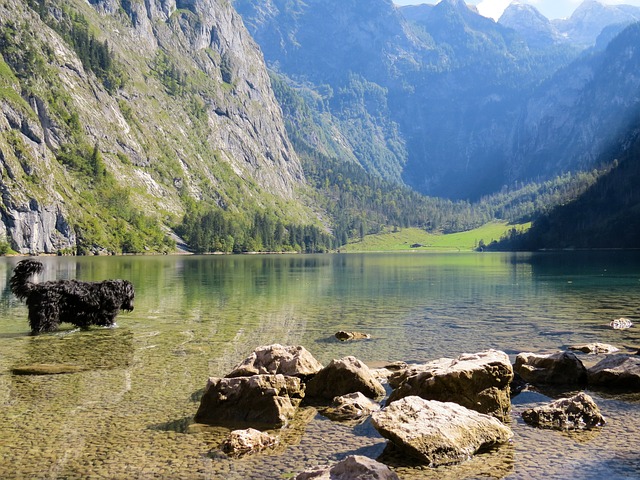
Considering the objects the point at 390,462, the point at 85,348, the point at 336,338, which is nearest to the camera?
the point at 390,462

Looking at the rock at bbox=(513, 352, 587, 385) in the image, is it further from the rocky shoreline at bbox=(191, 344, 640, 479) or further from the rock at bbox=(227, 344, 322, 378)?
the rock at bbox=(227, 344, 322, 378)

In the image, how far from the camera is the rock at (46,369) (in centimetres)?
2284

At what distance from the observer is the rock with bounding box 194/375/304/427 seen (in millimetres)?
17453

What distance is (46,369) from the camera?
23172mm

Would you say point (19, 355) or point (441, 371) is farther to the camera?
point (19, 355)

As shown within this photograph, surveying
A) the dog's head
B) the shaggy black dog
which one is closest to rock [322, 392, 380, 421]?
the shaggy black dog

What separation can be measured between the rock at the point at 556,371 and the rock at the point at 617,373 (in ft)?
1.56

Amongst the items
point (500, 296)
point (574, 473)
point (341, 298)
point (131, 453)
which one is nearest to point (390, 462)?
point (574, 473)

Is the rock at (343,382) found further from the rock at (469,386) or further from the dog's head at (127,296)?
the dog's head at (127,296)

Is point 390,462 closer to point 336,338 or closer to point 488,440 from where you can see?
point 488,440

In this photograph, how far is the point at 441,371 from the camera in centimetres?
1881

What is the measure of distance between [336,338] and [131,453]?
63.6 feet

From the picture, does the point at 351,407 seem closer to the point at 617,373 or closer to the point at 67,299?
the point at 617,373

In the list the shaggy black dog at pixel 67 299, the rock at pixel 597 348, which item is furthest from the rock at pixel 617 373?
the shaggy black dog at pixel 67 299
